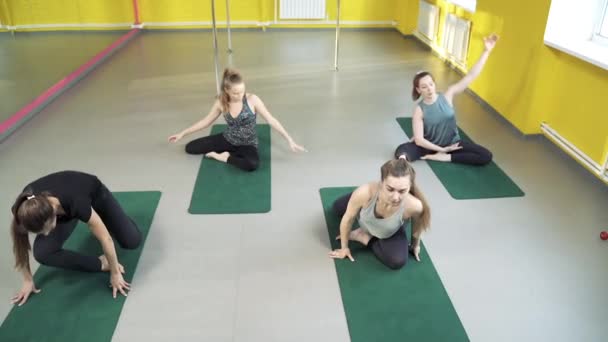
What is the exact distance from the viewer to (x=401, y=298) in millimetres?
2449

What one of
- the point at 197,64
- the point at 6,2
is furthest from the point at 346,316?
the point at 197,64

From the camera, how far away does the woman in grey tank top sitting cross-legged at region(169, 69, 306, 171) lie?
3365mm

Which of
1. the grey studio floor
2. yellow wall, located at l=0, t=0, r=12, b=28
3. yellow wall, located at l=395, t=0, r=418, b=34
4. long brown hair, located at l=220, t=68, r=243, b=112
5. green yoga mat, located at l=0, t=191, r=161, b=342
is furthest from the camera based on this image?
yellow wall, located at l=395, t=0, r=418, b=34

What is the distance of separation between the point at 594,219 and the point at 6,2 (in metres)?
4.86

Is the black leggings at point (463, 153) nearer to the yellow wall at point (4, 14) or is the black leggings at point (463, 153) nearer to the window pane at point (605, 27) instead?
the window pane at point (605, 27)

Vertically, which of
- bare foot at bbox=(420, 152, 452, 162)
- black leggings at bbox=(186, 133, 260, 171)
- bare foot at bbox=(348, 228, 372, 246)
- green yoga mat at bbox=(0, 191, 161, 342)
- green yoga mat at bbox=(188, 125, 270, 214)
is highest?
black leggings at bbox=(186, 133, 260, 171)

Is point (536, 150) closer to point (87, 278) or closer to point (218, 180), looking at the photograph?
point (218, 180)

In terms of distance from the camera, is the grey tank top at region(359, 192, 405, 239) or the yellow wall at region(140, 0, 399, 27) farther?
the yellow wall at region(140, 0, 399, 27)

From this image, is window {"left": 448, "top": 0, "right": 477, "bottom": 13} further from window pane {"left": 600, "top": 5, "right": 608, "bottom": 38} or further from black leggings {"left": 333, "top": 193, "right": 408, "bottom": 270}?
black leggings {"left": 333, "top": 193, "right": 408, "bottom": 270}

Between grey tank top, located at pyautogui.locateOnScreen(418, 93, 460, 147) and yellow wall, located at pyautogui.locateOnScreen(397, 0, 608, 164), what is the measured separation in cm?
82

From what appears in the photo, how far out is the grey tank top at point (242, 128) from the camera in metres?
3.54

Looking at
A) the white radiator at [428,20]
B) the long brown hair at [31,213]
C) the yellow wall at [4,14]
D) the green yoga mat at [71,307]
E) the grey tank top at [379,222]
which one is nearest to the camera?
the long brown hair at [31,213]

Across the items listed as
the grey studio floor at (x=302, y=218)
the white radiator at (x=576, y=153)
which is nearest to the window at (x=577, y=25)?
the white radiator at (x=576, y=153)

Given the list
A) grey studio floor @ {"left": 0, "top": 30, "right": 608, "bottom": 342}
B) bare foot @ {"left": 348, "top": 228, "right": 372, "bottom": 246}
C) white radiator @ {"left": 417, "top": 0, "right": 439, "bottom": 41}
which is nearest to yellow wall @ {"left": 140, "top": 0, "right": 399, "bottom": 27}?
white radiator @ {"left": 417, "top": 0, "right": 439, "bottom": 41}
